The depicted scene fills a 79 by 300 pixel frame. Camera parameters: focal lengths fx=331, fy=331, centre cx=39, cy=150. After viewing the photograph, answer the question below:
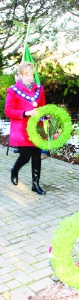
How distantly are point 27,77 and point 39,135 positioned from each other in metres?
0.85

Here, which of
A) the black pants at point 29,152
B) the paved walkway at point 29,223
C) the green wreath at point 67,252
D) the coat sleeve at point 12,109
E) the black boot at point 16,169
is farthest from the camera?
the black boot at point 16,169

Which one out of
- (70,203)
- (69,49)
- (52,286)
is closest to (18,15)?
(69,49)

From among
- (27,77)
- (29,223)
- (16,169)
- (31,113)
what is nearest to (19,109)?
(31,113)

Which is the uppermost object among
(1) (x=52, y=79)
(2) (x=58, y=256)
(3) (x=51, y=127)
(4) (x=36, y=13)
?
(4) (x=36, y=13)

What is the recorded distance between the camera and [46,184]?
5820 mm

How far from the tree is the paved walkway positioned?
4.08 meters

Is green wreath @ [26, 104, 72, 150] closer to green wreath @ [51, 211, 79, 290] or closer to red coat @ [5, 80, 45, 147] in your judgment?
red coat @ [5, 80, 45, 147]

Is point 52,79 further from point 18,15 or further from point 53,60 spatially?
point 18,15

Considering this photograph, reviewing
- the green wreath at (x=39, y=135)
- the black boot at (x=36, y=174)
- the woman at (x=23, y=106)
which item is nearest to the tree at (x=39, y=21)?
the woman at (x=23, y=106)

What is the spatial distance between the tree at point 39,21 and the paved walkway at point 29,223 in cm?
408

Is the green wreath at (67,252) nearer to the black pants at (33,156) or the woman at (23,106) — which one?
the woman at (23,106)

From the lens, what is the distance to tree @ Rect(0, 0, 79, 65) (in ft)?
28.6

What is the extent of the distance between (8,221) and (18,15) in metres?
10.2

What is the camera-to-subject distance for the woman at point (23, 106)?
473 centimetres
